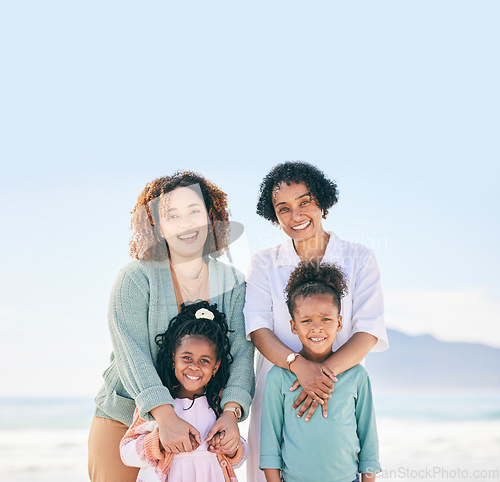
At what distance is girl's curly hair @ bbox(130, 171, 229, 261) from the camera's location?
3006 millimetres

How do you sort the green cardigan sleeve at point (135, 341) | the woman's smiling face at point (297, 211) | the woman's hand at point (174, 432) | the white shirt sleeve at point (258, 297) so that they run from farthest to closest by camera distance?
the woman's smiling face at point (297, 211), the white shirt sleeve at point (258, 297), the green cardigan sleeve at point (135, 341), the woman's hand at point (174, 432)

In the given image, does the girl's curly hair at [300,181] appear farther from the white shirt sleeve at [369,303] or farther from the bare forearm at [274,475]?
the bare forearm at [274,475]

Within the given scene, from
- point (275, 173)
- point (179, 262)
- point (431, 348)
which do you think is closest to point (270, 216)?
point (275, 173)

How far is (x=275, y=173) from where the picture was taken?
309 centimetres

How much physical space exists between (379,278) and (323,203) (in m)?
0.49

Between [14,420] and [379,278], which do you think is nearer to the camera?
[379,278]

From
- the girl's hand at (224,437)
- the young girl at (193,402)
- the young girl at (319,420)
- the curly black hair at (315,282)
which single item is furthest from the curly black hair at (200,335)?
the curly black hair at (315,282)

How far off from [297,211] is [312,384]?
87cm

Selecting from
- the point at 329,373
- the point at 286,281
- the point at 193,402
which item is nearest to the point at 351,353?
the point at 329,373

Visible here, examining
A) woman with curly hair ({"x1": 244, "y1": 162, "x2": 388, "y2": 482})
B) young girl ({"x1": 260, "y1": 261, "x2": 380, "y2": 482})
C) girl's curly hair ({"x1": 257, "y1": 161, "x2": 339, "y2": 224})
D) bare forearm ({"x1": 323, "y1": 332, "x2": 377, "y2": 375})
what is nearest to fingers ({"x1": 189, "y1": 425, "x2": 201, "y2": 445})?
young girl ({"x1": 260, "y1": 261, "x2": 380, "y2": 482})

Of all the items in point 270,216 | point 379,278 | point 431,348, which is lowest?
point 431,348

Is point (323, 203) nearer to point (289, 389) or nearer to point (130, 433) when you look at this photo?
point (289, 389)

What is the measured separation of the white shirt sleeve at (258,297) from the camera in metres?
2.81

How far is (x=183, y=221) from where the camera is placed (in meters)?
2.93
